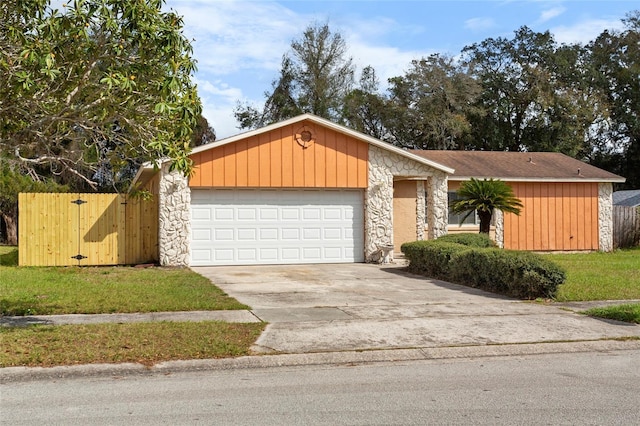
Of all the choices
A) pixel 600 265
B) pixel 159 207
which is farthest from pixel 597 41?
pixel 159 207

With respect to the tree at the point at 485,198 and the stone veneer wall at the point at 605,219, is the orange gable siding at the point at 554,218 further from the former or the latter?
the tree at the point at 485,198

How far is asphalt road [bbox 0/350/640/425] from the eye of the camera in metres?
5.58

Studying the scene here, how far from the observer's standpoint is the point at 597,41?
4731 cm

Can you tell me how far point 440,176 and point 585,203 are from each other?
24.3 feet

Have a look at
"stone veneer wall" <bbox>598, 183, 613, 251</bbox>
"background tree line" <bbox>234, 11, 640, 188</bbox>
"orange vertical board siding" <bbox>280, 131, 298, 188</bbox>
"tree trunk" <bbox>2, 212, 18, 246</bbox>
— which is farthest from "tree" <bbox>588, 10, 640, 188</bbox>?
"tree trunk" <bbox>2, 212, 18, 246</bbox>

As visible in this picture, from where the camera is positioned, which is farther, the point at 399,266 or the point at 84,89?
the point at 399,266

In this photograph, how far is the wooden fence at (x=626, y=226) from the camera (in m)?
26.8

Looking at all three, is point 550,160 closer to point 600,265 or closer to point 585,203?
point 585,203

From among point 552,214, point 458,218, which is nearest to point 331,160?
point 458,218

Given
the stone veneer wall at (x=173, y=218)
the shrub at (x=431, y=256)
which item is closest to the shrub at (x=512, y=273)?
the shrub at (x=431, y=256)

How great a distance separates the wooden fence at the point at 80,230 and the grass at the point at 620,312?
1309 centimetres

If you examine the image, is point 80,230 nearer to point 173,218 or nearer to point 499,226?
point 173,218

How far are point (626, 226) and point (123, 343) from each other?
24.2m

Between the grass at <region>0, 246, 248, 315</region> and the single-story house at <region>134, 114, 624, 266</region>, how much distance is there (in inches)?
76.5
